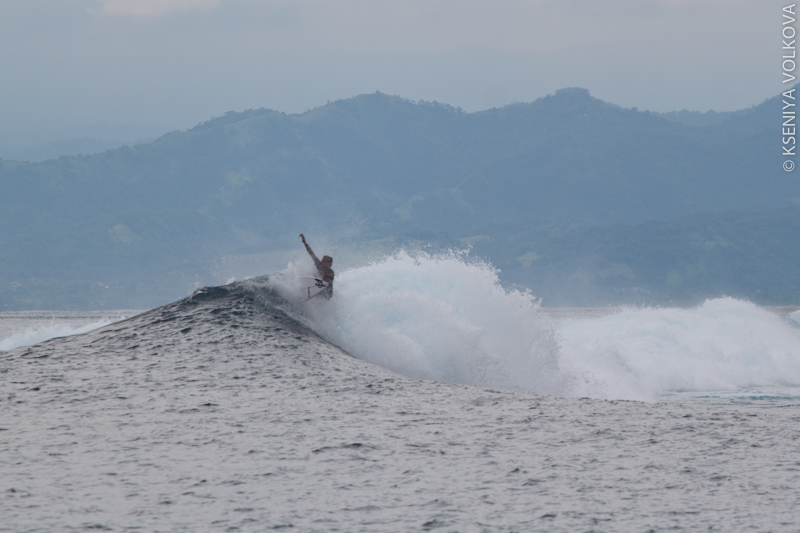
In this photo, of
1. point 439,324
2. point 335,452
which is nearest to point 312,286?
point 439,324

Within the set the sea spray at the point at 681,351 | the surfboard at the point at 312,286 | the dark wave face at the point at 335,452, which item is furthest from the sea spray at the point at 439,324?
the dark wave face at the point at 335,452

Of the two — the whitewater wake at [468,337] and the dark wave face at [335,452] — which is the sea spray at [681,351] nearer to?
the whitewater wake at [468,337]

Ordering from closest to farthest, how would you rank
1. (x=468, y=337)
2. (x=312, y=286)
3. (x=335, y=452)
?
(x=335, y=452) < (x=468, y=337) < (x=312, y=286)

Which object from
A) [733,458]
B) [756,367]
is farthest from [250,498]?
[756,367]

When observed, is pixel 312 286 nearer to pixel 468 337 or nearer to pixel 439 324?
pixel 439 324

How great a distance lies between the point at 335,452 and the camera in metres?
11.3

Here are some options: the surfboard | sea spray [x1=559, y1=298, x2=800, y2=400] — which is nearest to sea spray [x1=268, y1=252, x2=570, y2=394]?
the surfboard

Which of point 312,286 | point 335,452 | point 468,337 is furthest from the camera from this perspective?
point 312,286

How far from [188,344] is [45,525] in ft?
33.9

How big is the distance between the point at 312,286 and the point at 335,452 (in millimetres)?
11845

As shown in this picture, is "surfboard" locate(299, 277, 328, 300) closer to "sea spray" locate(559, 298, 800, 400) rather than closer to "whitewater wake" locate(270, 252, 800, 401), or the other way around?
"whitewater wake" locate(270, 252, 800, 401)

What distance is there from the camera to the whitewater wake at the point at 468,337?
20969mm

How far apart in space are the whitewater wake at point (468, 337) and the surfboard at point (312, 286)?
0.64 ft

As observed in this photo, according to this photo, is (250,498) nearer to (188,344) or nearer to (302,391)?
(302,391)
